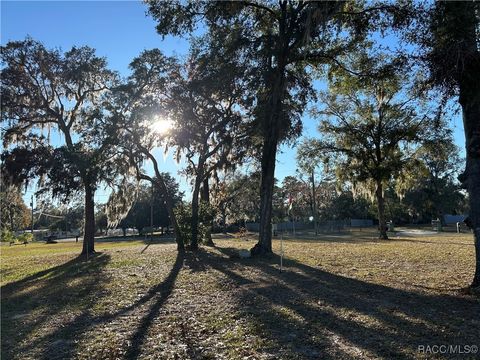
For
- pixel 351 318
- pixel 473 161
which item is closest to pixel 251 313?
pixel 351 318

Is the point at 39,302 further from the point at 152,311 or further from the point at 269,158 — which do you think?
the point at 269,158

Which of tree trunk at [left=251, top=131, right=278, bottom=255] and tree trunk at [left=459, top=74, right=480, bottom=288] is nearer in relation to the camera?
tree trunk at [left=459, top=74, right=480, bottom=288]

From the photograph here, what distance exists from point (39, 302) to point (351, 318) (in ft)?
24.0

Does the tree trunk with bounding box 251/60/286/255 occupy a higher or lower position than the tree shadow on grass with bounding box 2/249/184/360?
higher

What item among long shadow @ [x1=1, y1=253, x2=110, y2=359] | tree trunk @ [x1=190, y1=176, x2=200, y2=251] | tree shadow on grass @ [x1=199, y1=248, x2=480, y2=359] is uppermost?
tree trunk @ [x1=190, y1=176, x2=200, y2=251]

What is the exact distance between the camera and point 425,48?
759 cm

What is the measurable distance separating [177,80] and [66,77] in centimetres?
642

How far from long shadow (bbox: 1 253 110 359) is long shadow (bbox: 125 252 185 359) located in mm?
1024

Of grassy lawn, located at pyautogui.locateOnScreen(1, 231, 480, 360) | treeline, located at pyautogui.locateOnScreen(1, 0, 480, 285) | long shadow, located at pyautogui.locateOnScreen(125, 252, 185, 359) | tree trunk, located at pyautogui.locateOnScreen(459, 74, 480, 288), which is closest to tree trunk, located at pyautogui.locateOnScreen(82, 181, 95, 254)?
treeline, located at pyautogui.locateOnScreen(1, 0, 480, 285)

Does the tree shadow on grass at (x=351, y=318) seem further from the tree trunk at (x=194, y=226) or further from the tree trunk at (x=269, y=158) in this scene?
the tree trunk at (x=194, y=226)

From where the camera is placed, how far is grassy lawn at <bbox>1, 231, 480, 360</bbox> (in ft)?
17.2

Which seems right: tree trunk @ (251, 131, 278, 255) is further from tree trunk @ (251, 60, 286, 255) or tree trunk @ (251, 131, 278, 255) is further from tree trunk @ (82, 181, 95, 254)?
tree trunk @ (82, 181, 95, 254)

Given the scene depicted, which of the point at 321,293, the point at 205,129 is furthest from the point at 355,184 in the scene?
the point at 321,293

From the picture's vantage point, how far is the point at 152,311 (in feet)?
25.0
